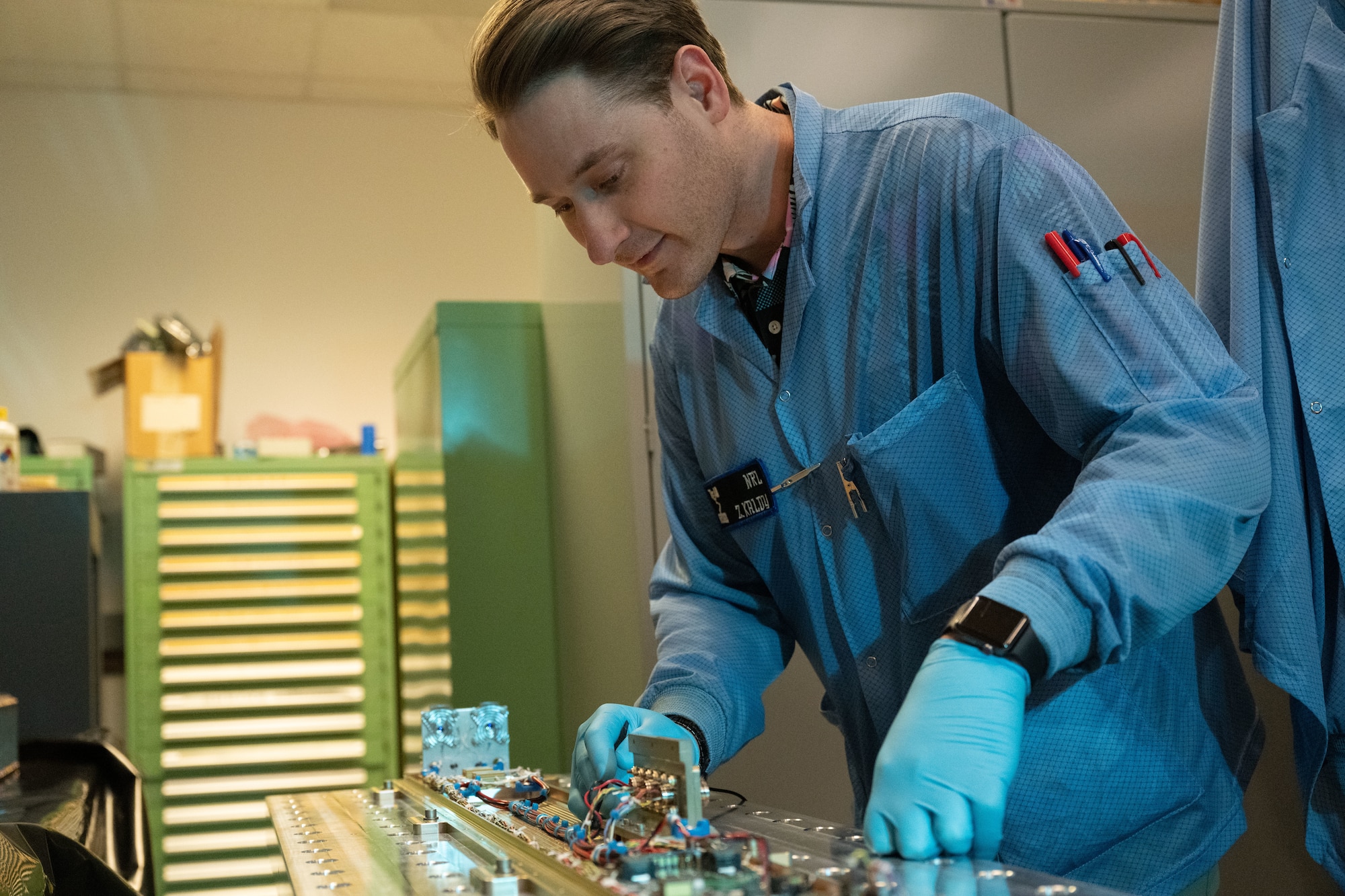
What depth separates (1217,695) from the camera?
111 cm

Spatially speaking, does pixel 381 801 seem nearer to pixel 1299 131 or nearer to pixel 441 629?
pixel 1299 131

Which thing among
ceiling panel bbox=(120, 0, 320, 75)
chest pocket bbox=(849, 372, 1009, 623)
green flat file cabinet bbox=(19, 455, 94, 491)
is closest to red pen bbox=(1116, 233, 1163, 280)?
chest pocket bbox=(849, 372, 1009, 623)

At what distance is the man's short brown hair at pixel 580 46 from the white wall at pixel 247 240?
10.6ft

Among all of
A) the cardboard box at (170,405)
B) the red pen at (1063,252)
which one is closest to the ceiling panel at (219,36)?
the cardboard box at (170,405)

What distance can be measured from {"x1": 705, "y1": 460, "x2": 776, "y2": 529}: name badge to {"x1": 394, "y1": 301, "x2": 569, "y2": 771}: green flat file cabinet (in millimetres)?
1699

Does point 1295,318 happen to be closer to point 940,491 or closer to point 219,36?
point 940,491

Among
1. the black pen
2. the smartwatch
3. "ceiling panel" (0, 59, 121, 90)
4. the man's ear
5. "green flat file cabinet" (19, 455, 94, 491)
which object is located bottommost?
the smartwatch

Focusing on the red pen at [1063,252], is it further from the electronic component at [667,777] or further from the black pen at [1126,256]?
the electronic component at [667,777]

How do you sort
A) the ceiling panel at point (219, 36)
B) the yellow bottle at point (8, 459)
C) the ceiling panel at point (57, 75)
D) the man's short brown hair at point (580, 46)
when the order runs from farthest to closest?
the ceiling panel at point (57, 75), the ceiling panel at point (219, 36), the yellow bottle at point (8, 459), the man's short brown hair at point (580, 46)

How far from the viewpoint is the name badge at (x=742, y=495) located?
1242mm

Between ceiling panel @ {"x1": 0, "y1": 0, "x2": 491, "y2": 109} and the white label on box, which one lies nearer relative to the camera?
the white label on box

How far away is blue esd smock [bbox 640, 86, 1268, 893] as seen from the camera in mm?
903

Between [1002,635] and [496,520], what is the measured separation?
2248 mm

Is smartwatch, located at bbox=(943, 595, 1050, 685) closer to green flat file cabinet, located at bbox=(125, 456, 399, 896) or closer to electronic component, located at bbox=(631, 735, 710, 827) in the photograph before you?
electronic component, located at bbox=(631, 735, 710, 827)
